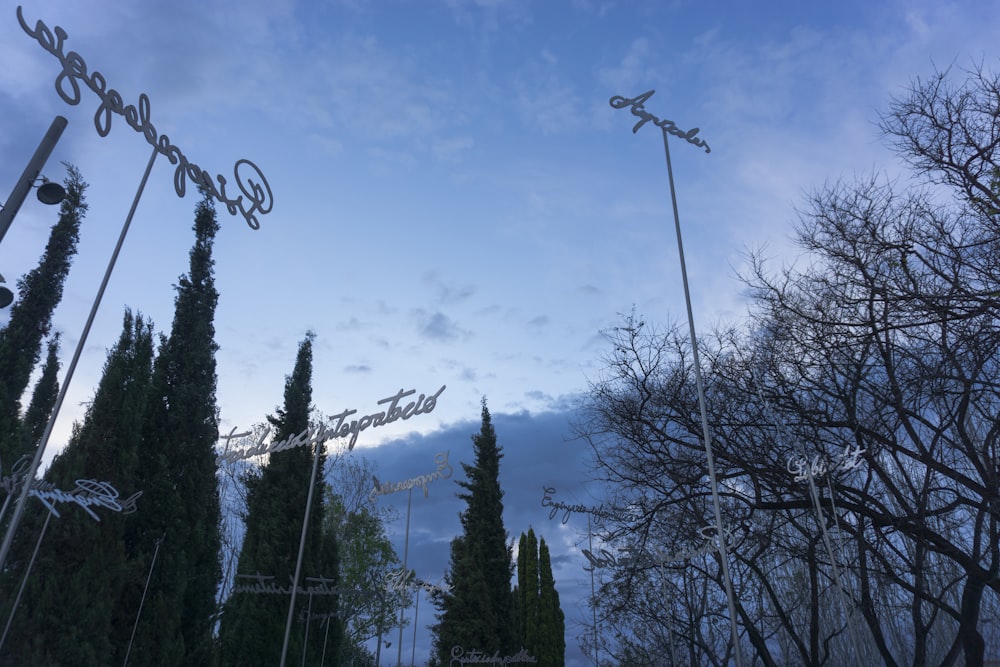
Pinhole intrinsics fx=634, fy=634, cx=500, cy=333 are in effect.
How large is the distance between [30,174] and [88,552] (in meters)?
10.7

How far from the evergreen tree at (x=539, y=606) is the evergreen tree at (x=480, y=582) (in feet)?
15.4

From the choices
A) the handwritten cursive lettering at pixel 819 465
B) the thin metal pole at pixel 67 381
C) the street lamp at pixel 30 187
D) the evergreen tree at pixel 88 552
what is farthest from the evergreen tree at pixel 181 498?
the handwritten cursive lettering at pixel 819 465

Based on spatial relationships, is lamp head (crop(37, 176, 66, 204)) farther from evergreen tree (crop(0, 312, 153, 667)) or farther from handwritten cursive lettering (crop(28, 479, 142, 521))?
evergreen tree (crop(0, 312, 153, 667))

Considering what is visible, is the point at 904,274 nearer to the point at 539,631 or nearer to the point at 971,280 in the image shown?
the point at 971,280

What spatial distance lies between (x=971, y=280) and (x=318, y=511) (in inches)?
757

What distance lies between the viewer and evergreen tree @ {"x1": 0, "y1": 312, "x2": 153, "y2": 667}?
11.9 metres

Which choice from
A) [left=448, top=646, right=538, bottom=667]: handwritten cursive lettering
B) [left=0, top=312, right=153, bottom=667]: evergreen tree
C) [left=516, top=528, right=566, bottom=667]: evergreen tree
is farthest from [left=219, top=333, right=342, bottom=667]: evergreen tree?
[left=516, top=528, right=566, bottom=667]: evergreen tree

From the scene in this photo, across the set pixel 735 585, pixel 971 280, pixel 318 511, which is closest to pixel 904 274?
pixel 971 280

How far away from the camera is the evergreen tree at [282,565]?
18.5 meters

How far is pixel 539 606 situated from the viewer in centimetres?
2970

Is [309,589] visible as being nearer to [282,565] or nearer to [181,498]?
[181,498]

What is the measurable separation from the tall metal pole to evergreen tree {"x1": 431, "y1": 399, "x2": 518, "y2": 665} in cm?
2141

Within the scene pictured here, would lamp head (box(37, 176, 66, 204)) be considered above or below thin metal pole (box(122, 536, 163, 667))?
above

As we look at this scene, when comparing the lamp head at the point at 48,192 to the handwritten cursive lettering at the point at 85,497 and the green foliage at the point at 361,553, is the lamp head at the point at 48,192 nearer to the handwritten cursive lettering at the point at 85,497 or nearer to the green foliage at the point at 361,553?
the handwritten cursive lettering at the point at 85,497
